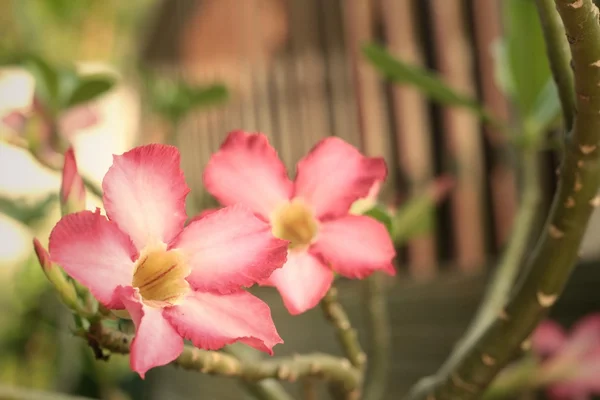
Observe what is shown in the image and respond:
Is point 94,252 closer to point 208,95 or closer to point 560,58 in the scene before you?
point 560,58

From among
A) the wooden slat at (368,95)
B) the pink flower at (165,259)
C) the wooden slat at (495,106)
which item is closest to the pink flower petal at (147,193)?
the pink flower at (165,259)

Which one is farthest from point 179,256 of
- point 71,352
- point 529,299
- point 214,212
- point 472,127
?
point 472,127

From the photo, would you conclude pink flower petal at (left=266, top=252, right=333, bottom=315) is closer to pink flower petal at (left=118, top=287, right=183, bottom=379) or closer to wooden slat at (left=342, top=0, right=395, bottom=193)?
pink flower petal at (left=118, top=287, right=183, bottom=379)

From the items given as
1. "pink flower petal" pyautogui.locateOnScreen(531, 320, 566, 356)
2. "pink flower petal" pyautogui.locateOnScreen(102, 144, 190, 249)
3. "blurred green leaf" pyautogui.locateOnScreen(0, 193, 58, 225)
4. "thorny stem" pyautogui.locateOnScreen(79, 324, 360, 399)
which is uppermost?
"pink flower petal" pyautogui.locateOnScreen(102, 144, 190, 249)

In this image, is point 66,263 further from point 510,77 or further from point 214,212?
point 510,77

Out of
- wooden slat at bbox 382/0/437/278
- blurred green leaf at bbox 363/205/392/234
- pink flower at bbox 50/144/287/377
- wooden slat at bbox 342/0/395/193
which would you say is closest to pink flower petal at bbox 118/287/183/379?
pink flower at bbox 50/144/287/377
